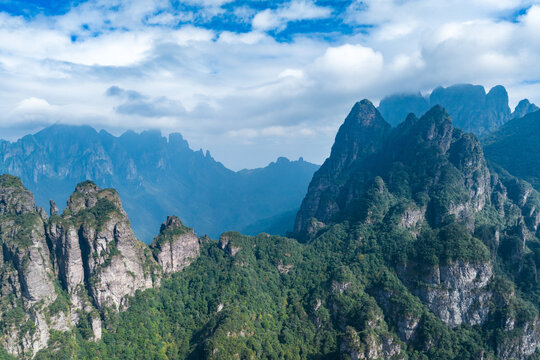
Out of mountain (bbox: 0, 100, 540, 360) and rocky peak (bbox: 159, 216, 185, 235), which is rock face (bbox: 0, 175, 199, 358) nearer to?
mountain (bbox: 0, 100, 540, 360)

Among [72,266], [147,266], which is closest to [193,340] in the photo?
[147,266]

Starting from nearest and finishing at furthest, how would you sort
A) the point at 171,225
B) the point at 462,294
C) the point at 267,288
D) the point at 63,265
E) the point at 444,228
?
the point at 63,265
the point at 462,294
the point at 444,228
the point at 267,288
the point at 171,225

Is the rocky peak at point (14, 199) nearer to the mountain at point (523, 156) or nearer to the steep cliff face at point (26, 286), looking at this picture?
the steep cliff face at point (26, 286)

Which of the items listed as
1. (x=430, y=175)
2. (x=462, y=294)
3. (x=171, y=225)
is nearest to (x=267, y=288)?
(x=171, y=225)

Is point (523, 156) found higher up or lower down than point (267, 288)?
higher up

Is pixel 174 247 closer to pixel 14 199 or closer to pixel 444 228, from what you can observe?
pixel 14 199

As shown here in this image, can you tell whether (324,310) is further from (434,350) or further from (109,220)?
(109,220)

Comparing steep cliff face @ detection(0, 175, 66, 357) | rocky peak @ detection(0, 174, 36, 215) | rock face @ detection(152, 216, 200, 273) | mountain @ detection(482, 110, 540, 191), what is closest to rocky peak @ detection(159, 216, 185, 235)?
rock face @ detection(152, 216, 200, 273)
